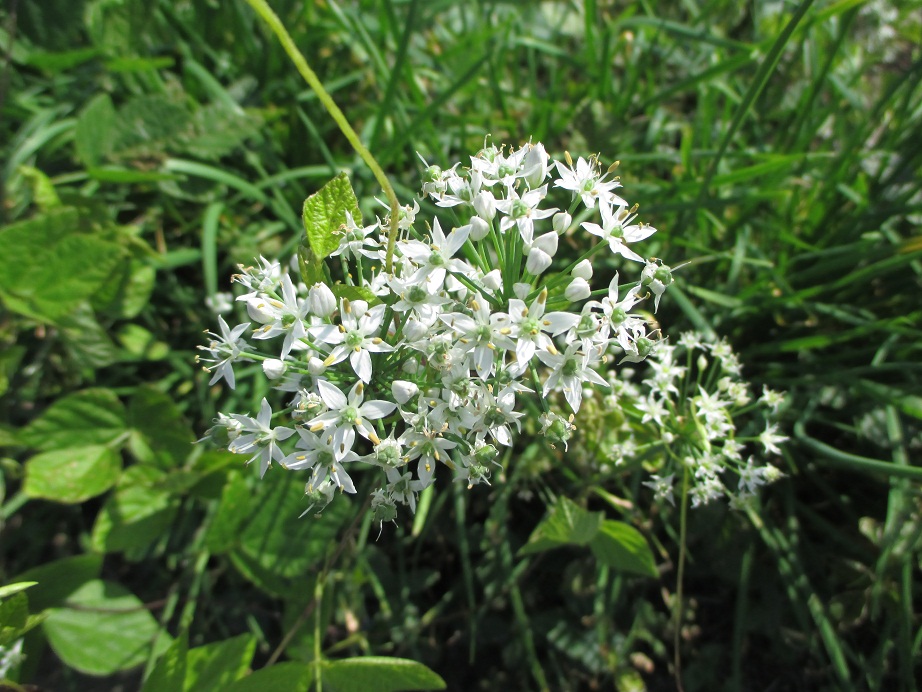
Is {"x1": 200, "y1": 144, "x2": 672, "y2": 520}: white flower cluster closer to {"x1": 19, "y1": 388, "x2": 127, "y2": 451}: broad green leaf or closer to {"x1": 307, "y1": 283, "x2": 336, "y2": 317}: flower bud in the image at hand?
{"x1": 307, "y1": 283, "x2": 336, "y2": 317}: flower bud

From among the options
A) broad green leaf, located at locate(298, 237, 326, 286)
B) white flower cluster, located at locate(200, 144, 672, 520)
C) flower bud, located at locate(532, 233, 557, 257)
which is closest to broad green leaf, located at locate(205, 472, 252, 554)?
white flower cluster, located at locate(200, 144, 672, 520)

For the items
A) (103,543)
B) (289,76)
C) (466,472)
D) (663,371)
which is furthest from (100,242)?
(663,371)

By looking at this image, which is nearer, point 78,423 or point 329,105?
point 329,105

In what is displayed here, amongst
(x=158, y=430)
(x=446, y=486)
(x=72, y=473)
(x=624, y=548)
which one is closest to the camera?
(x=624, y=548)

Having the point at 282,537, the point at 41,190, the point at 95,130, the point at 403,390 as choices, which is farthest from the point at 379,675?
→ the point at 95,130

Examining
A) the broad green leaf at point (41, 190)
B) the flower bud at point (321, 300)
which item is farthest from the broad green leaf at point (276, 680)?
the broad green leaf at point (41, 190)

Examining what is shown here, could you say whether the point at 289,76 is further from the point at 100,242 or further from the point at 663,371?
the point at 663,371

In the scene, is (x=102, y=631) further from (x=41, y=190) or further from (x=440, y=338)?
(x=440, y=338)
